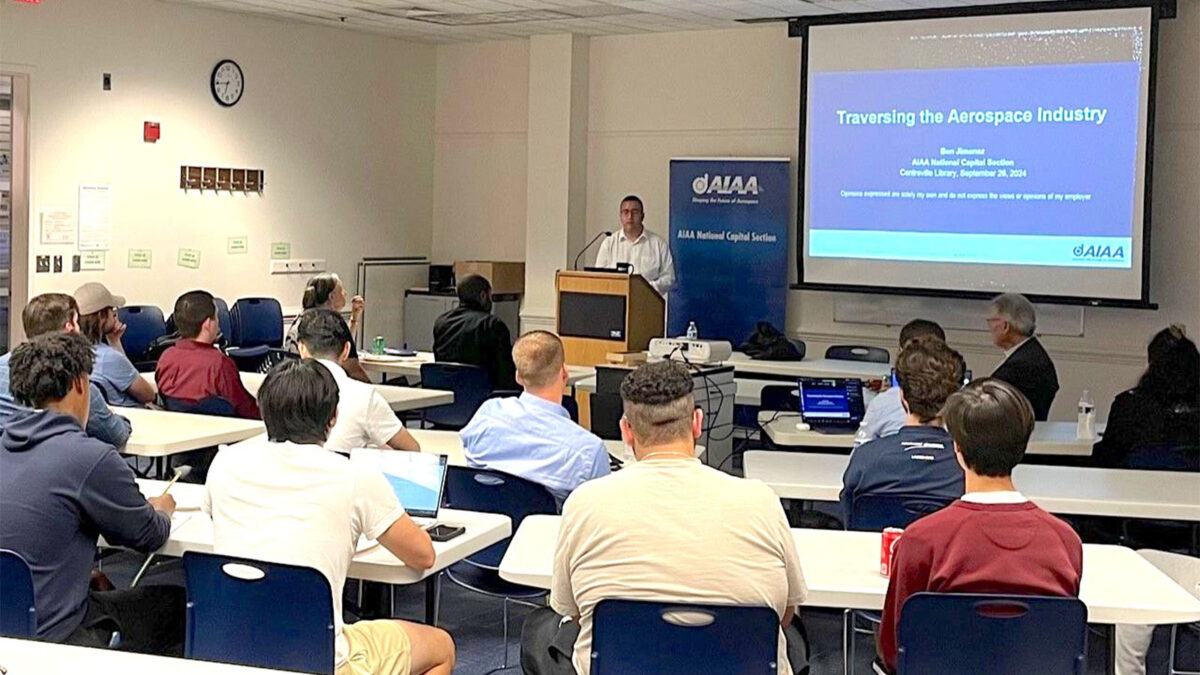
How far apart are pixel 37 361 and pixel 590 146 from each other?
7793mm

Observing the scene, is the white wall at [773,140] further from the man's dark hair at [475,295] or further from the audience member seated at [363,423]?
the audience member seated at [363,423]

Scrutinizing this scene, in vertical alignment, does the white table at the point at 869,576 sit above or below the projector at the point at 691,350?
below

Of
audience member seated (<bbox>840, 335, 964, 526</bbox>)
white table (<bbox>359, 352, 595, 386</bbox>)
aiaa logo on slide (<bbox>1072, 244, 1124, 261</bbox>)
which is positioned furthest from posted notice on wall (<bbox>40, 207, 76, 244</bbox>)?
aiaa logo on slide (<bbox>1072, 244, 1124, 261</bbox>)

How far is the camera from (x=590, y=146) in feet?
36.4

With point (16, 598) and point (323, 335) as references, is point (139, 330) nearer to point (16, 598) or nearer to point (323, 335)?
point (323, 335)

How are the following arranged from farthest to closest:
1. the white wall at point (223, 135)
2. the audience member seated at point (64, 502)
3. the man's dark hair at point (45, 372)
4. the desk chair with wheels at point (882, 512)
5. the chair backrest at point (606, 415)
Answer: the white wall at point (223, 135) < the chair backrest at point (606, 415) < the desk chair with wheels at point (882, 512) < the man's dark hair at point (45, 372) < the audience member seated at point (64, 502)

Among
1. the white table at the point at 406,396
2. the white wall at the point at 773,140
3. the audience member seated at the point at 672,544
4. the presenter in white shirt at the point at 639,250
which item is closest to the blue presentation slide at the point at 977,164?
the white wall at the point at 773,140

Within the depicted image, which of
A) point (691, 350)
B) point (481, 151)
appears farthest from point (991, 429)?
point (481, 151)

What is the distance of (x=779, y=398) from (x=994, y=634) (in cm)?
410

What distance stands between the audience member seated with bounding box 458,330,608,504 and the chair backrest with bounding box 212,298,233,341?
539cm

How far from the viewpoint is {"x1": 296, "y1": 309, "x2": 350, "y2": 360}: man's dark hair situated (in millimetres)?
5145

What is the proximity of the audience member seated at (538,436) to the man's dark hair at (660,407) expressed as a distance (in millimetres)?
1255

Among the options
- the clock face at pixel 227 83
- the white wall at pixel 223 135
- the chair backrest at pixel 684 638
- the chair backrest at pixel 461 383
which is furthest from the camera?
the clock face at pixel 227 83

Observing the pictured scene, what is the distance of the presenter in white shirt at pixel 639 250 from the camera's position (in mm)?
9695
